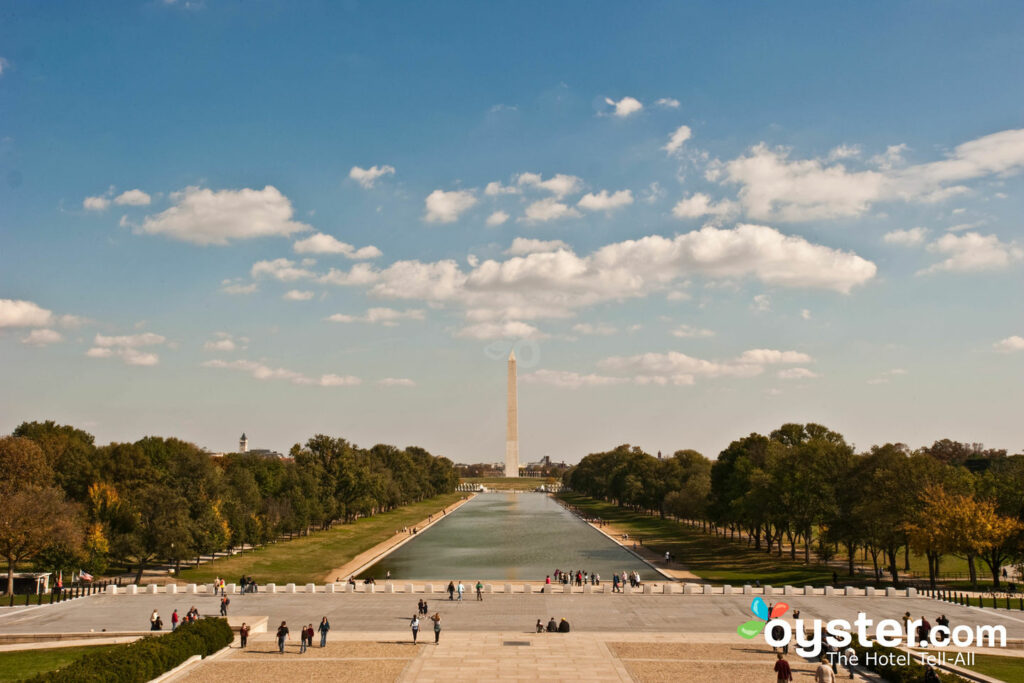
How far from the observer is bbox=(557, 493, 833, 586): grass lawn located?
6116 cm

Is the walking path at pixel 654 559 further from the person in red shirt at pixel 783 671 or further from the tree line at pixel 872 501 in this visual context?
the person in red shirt at pixel 783 671

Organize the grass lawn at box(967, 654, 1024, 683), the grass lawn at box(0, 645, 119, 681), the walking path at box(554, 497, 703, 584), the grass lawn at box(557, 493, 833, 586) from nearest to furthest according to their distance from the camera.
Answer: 1. the grass lawn at box(967, 654, 1024, 683)
2. the grass lawn at box(0, 645, 119, 681)
3. the grass lawn at box(557, 493, 833, 586)
4. the walking path at box(554, 497, 703, 584)

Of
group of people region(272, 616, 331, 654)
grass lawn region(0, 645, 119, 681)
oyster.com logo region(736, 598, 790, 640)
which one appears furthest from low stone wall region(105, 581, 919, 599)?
group of people region(272, 616, 331, 654)

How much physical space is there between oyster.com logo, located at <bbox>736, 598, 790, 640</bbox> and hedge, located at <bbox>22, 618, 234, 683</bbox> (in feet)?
78.4

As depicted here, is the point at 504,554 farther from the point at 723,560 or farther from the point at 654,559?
the point at 723,560

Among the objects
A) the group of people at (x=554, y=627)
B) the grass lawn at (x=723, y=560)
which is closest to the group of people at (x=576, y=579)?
the grass lawn at (x=723, y=560)

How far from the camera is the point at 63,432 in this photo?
10394cm

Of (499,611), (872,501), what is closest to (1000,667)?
(499,611)

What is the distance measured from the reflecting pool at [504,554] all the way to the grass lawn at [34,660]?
3055cm

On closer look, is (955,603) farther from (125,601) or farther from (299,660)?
(125,601)

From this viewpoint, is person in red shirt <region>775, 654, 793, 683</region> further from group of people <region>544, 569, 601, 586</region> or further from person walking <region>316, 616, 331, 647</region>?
group of people <region>544, 569, 601, 586</region>

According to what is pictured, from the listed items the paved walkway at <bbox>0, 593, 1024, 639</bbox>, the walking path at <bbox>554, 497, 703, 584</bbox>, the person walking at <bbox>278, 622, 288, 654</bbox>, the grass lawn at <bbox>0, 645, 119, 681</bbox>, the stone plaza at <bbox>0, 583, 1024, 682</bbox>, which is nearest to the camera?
the grass lawn at <bbox>0, 645, 119, 681</bbox>

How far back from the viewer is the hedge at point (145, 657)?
2511 cm

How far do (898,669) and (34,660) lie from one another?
33978mm
